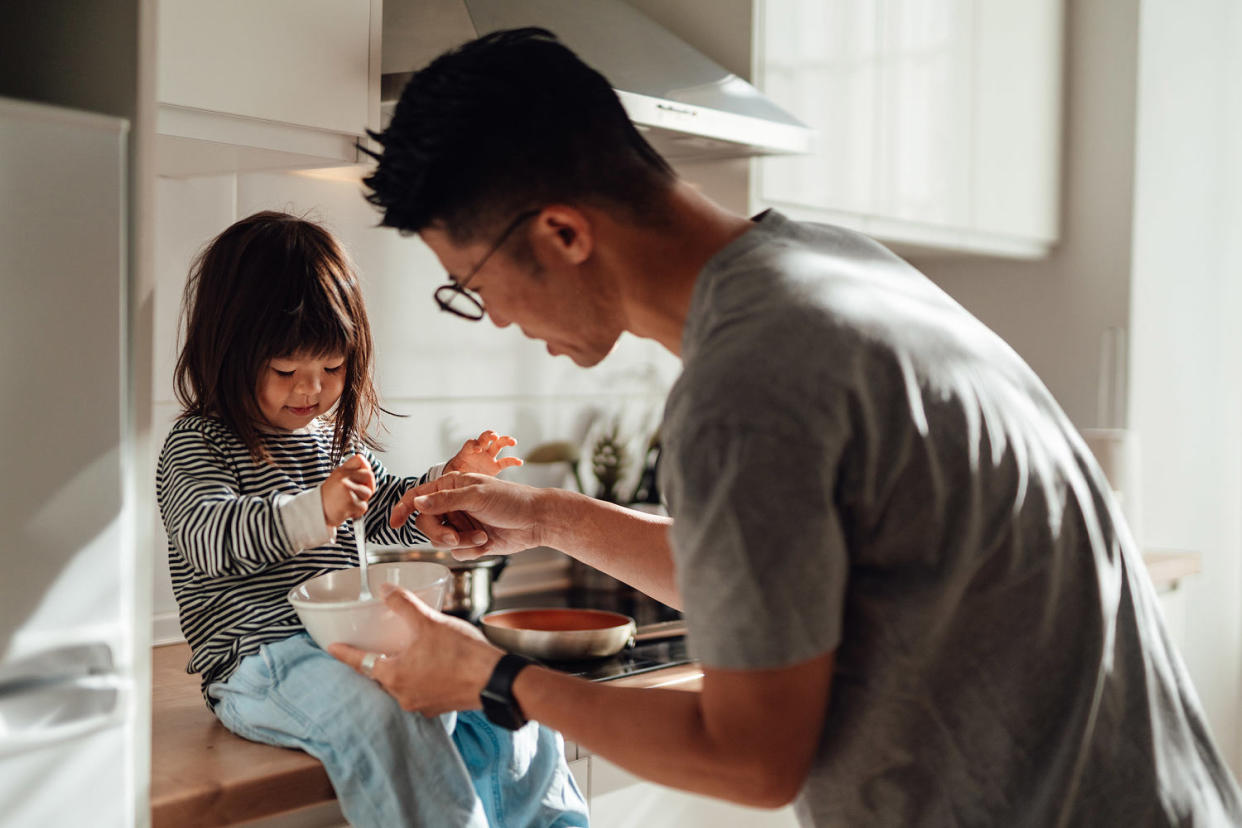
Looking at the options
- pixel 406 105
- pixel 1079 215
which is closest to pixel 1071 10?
pixel 1079 215

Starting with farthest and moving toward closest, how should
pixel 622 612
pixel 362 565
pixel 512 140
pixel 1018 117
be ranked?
pixel 1018 117 → pixel 622 612 → pixel 362 565 → pixel 512 140

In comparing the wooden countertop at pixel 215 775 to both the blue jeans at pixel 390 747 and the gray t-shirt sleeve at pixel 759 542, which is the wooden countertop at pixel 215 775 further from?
the gray t-shirt sleeve at pixel 759 542

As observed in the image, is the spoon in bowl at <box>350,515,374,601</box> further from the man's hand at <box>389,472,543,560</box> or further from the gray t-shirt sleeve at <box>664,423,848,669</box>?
the gray t-shirt sleeve at <box>664,423,848,669</box>

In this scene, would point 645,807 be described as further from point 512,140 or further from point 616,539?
point 512,140

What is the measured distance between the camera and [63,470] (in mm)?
885

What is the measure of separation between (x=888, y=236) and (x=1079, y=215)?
669mm

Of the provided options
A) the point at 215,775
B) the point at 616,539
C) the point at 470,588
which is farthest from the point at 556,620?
the point at 215,775

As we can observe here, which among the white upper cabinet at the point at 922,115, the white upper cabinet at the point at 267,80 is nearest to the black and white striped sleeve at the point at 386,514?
the white upper cabinet at the point at 267,80

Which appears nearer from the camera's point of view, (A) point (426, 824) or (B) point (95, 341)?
(B) point (95, 341)

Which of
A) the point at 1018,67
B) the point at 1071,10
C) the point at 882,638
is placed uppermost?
the point at 1071,10

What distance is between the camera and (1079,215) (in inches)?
107

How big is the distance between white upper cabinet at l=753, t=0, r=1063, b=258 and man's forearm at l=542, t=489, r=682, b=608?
874 mm

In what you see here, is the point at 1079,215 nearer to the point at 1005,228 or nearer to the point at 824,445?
the point at 1005,228

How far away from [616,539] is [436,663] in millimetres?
333
